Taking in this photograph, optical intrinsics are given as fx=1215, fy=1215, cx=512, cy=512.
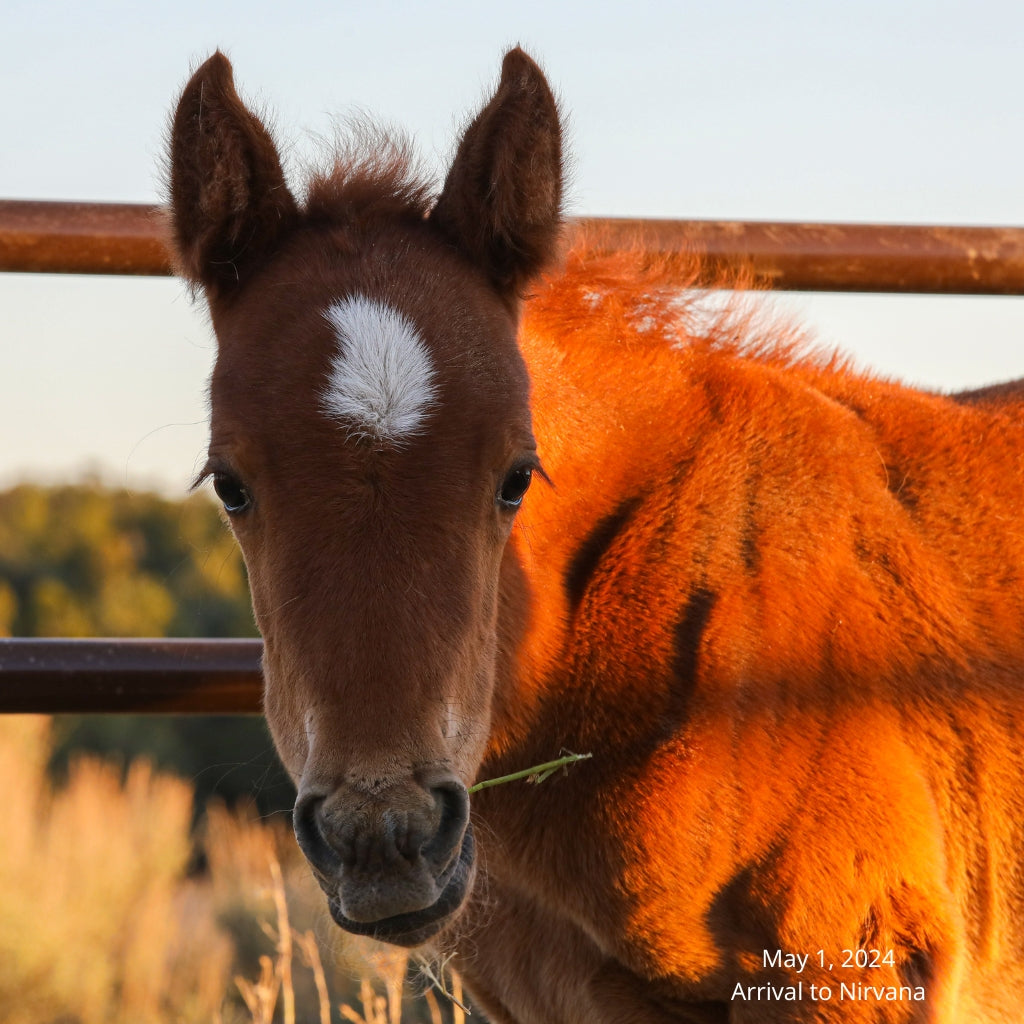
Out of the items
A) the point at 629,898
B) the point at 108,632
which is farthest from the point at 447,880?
the point at 108,632

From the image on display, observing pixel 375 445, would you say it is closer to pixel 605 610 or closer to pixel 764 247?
pixel 605 610

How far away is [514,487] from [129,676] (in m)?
1.33

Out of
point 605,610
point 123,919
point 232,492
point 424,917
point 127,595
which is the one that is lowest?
point 127,595

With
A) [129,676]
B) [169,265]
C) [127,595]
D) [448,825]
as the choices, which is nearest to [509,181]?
[169,265]

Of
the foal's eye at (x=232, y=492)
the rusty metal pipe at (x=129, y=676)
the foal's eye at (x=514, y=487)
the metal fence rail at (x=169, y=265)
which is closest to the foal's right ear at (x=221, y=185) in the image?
the foal's eye at (x=232, y=492)

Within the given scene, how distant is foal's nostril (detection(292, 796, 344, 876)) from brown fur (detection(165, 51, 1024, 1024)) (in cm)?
1

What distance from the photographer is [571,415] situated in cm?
264

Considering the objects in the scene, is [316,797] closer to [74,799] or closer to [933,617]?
[933,617]

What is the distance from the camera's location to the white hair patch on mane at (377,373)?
2.04 metres

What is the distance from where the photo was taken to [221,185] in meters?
2.32

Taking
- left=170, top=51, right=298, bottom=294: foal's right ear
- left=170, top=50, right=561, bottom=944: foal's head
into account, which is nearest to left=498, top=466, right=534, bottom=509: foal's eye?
left=170, top=50, right=561, bottom=944: foal's head

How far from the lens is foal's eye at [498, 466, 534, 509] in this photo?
87.6 inches

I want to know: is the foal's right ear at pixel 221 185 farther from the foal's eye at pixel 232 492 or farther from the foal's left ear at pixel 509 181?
the foal's eye at pixel 232 492

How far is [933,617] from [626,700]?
686 millimetres
